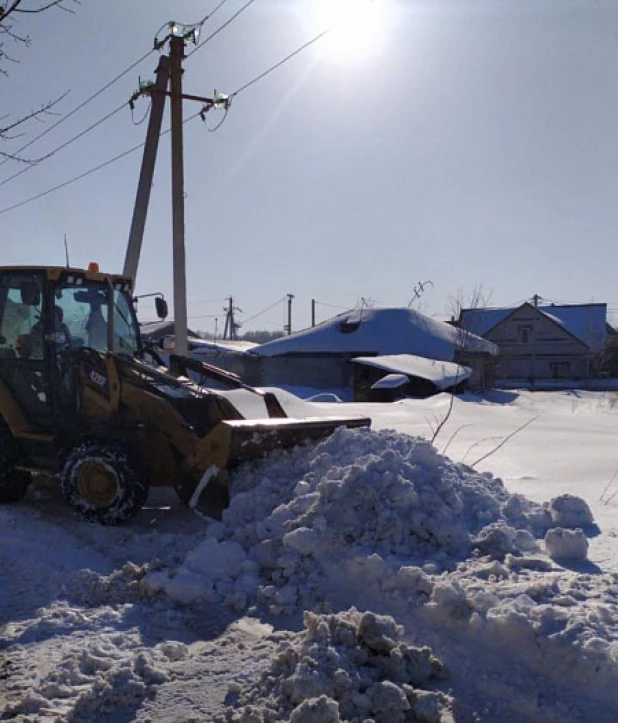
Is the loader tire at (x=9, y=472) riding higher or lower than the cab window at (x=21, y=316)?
lower

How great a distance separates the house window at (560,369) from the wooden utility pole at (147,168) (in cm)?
4092

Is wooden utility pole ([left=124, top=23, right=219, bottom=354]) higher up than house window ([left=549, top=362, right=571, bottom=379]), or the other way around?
wooden utility pole ([left=124, top=23, right=219, bottom=354])

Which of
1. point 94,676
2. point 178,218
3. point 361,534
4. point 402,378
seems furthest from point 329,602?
point 402,378

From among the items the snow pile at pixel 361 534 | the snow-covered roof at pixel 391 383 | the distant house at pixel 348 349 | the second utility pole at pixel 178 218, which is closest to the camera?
the snow pile at pixel 361 534

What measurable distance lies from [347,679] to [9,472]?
16.4 ft

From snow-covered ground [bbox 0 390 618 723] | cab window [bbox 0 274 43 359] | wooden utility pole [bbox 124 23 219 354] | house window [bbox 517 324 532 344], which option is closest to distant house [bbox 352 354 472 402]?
wooden utility pole [bbox 124 23 219 354]

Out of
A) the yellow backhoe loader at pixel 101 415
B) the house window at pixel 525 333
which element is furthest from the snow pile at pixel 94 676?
the house window at pixel 525 333

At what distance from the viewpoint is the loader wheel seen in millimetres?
6105

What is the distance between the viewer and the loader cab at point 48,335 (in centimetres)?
693

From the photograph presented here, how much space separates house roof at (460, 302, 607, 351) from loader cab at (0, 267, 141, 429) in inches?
1577

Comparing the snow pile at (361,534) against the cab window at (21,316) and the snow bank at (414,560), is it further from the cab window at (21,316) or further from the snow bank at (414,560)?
the cab window at (21,316)

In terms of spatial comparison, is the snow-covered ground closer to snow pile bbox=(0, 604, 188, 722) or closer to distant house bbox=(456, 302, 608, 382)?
snow pile bbox=(0, 604, 188, 722)

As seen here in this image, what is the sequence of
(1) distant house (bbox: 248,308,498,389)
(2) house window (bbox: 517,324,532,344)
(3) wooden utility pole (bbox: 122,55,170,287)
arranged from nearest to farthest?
(3) wooden utility pole (bbox: 122,55,170,287)
(1) distant house (bbox: 248,308,498,389)
(2) house window (bbox: 517,324,532,344)

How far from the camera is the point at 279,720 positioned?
301cm
